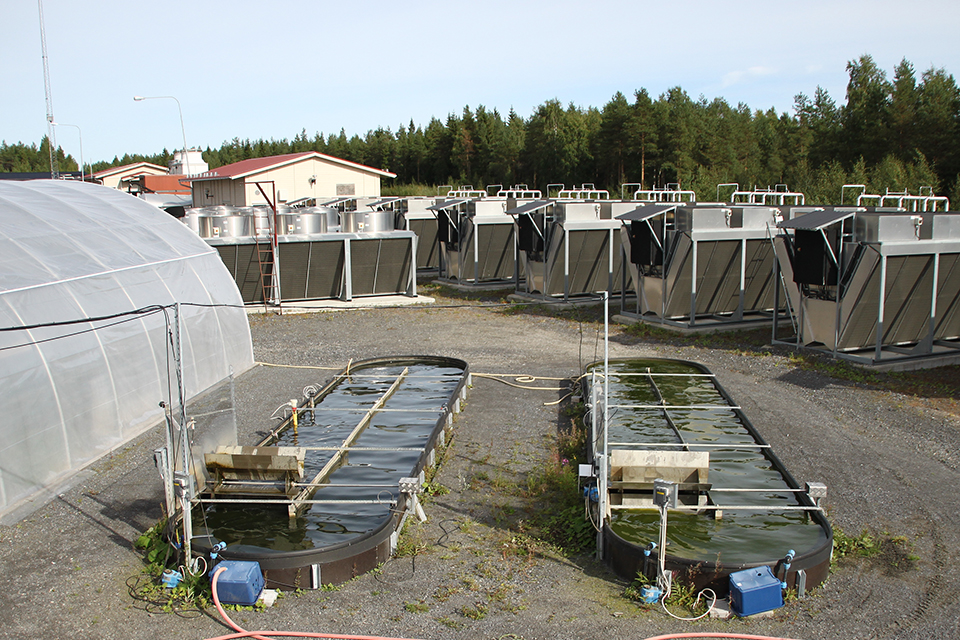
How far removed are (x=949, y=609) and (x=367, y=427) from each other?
891 cm

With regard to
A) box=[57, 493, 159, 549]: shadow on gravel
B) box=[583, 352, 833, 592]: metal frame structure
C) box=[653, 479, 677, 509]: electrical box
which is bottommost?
box=[57, 493, 159, 549]: shadow on gravel

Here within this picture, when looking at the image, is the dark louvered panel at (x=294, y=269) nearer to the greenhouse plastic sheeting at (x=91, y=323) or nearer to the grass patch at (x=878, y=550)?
the greenhouse plastic sheeting at (x=91, y=323)

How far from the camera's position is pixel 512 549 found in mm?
8828

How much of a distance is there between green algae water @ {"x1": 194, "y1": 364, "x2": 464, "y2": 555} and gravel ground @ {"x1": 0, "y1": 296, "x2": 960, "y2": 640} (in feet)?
2.24

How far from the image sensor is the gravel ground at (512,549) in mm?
7234

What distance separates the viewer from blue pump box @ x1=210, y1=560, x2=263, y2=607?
7.53 metres

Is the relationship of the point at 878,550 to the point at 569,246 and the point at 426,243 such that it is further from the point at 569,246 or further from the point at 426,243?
Answer: the point at 426,243

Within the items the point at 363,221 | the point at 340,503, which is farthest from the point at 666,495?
the point at 363,221

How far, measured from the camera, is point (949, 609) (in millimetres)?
7422

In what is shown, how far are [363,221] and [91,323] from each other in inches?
651

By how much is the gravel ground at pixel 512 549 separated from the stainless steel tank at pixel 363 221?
1254 centimetres

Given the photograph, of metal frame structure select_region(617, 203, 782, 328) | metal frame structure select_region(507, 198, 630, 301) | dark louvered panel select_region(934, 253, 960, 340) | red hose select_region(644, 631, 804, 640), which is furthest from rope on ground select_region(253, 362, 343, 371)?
dark louvered panel select_region(934, 253, 960, 340)

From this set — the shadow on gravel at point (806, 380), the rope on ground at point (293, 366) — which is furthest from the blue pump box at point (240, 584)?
the shadow on gravel at point (806, 380)

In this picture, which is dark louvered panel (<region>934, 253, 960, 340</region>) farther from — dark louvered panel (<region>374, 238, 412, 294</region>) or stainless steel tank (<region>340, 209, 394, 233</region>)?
stainless steel tank (<region>340, 209, 394, 233</region>)
